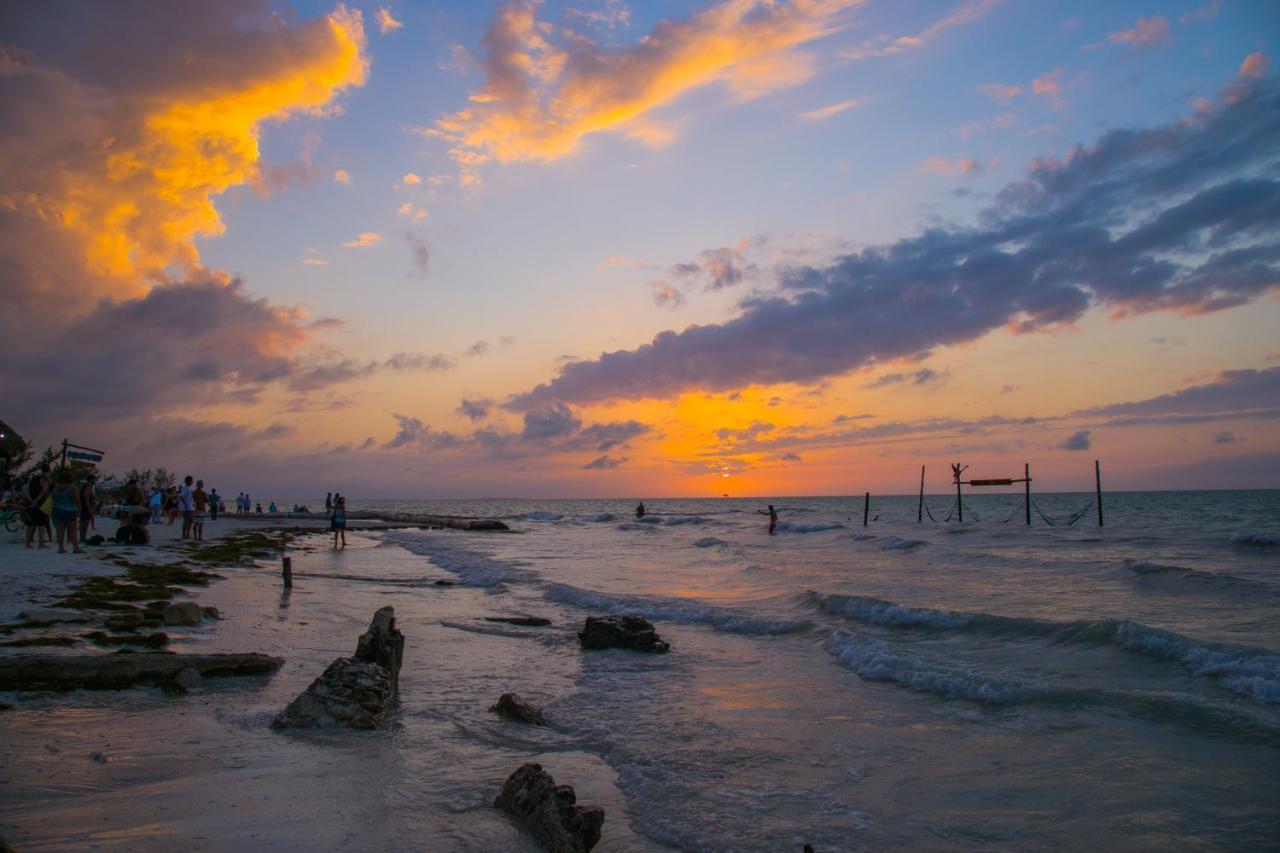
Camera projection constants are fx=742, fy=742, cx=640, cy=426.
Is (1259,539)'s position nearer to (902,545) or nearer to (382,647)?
(902,545)

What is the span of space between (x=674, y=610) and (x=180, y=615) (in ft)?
30.6

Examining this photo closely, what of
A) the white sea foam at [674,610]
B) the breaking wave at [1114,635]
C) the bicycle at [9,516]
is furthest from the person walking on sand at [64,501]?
the breaking wave at [1114,635]

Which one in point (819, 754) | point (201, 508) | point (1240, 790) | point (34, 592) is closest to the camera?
point (1240, 790)

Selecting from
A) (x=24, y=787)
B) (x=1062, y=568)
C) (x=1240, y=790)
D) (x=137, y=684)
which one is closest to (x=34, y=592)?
(x=137, y=684)

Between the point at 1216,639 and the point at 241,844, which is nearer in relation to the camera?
the point at 241,844

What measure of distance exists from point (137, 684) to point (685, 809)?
579cm

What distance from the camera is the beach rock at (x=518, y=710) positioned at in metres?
7.69

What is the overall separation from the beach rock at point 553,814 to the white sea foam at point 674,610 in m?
9.42

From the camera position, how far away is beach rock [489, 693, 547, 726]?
769 centimetres

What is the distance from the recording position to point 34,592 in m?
11.7

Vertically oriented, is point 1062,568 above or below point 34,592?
below

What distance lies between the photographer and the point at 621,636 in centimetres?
1216

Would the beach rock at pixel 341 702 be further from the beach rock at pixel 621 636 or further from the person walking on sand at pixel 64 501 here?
the person walking on sand at pixel 64 501

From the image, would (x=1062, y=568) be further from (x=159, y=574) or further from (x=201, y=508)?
(x=201, y=508)
